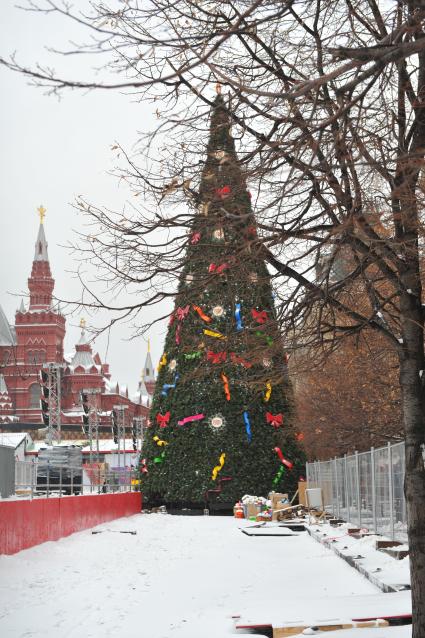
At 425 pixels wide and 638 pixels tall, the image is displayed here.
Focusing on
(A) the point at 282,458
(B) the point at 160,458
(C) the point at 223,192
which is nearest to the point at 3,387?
(B) the point at 160,458

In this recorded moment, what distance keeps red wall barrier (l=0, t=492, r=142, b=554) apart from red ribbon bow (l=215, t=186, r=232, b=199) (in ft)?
33.1

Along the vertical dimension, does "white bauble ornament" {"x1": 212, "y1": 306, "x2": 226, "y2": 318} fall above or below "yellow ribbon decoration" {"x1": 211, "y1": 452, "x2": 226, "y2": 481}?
above

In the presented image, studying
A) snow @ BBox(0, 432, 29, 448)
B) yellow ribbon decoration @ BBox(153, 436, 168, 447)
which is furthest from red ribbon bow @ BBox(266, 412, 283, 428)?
snow @ BBox(0, 432, 29, 448)

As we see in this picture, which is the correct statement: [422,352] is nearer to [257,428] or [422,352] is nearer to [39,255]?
[257,428]

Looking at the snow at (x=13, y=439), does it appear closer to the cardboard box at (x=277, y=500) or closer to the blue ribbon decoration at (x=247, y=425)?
the blue ribbon decoration at (x=247, y=425)

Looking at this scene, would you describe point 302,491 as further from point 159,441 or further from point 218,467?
point 159,441

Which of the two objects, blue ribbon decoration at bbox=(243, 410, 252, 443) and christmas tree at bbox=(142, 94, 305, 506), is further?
blue ribbon decoration at bbox=(243, 410, 252, 443)

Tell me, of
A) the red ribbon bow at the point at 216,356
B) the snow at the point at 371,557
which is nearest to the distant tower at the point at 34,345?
the snow at the point at 371,557

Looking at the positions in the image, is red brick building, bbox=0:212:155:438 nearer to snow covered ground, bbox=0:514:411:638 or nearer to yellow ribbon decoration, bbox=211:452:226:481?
yellow ribbon decoration, bbox=211:452:226:481

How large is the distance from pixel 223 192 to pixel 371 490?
40.3 feet

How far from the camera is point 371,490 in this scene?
18.7 m

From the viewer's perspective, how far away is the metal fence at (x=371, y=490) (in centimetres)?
1532

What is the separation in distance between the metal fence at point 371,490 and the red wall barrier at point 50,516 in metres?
6.50

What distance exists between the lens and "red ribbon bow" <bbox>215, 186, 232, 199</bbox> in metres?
7.39
